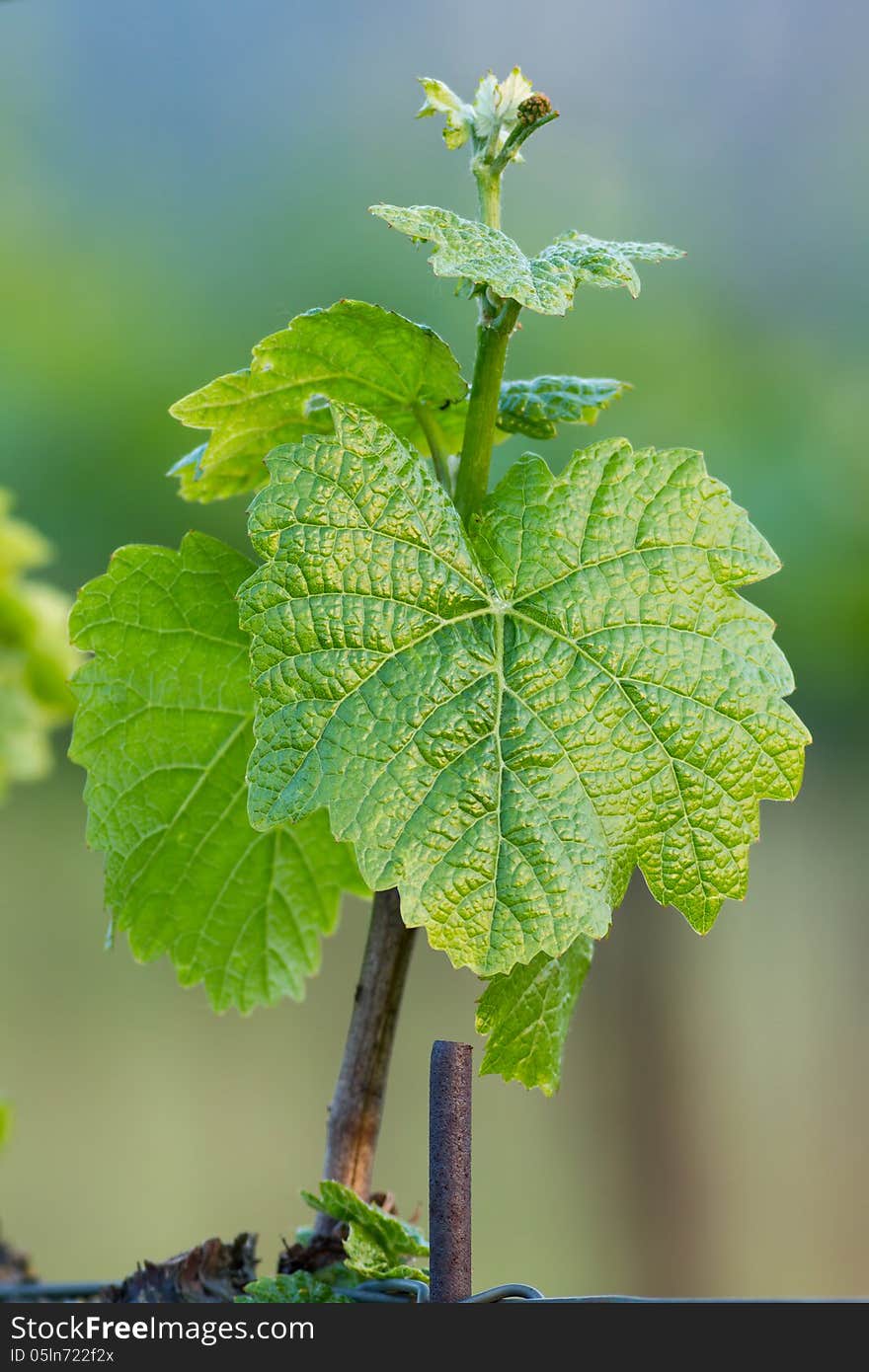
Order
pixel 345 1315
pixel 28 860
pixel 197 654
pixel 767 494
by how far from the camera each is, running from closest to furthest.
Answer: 1. pixel 345 1315
2. pixel 197 654
3. pixel 767 494
4. pixel 28 860

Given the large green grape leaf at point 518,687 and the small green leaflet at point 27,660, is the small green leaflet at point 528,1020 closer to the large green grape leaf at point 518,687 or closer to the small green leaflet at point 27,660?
the large green grape leaf at point 518,687

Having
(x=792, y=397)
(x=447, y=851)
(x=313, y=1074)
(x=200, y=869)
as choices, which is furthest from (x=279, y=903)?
(x=792, y=397)

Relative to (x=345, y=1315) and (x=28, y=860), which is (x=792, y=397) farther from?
(x=345, y=1315)

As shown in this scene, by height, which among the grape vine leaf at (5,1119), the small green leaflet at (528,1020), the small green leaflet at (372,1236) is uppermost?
the small green leaflet at (528,1020)

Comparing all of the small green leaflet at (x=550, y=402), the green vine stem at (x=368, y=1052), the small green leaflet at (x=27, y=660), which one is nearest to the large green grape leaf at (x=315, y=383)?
the small green leaflet at (x=550, y=402)

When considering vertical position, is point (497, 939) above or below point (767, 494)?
below

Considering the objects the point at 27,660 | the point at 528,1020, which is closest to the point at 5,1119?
the point at 27,660

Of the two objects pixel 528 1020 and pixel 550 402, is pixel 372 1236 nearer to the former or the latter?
pixel 528 1020
